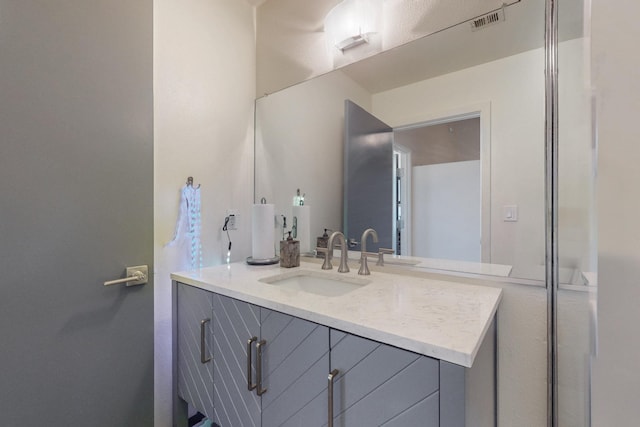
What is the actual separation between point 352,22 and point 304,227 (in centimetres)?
109

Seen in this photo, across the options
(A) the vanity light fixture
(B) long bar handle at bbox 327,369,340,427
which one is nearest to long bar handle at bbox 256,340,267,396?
(B) long bar handle at bbox 327,369,340,427

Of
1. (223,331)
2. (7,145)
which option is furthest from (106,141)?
(223,331)

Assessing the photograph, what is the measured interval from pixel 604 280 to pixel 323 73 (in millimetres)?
1569

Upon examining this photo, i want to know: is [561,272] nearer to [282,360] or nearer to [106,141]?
[282,360]

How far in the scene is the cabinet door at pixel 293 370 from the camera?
0.78 metres

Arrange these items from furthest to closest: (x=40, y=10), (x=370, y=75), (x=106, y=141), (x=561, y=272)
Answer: (x=370, y=75) < (x=106, y=141) < (x=40, y=10) < (x=561, y=272)

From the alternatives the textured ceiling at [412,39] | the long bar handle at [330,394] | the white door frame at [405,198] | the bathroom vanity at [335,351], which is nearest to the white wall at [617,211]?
the bathroom vanity at [335,351]

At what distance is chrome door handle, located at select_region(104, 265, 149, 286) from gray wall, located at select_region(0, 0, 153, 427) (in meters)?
0.03

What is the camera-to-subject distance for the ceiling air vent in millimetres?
1010

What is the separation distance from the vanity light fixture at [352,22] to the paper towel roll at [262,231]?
36.6 inches

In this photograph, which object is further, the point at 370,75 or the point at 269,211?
the point at 269,211

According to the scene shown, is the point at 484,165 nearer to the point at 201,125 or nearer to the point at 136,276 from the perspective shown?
the point at 201,125

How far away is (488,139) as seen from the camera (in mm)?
1057

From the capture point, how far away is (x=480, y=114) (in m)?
1.07
